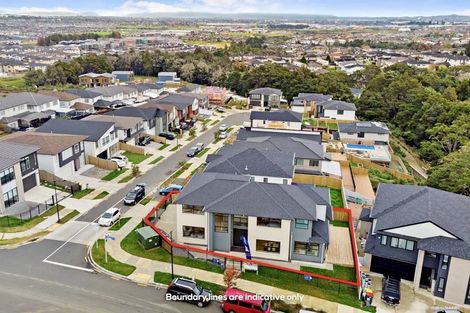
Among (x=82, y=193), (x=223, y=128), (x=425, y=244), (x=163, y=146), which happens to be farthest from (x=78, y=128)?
(x=425, y=244)

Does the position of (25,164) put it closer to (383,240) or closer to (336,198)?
(336,198)

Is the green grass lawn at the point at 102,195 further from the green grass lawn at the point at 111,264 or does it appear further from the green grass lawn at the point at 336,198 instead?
the green grass lawn at the point at 336,198

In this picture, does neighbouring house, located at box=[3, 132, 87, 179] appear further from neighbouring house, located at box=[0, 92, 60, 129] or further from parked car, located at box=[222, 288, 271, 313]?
parked car, located at box=[222, 288, 271, 313]

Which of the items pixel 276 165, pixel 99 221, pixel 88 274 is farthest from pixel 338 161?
pixel 88 274

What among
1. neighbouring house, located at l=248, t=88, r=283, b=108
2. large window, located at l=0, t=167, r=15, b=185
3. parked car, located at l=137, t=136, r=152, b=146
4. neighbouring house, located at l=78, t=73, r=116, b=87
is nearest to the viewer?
large window, located at l=0, t=167, r=15, b=185

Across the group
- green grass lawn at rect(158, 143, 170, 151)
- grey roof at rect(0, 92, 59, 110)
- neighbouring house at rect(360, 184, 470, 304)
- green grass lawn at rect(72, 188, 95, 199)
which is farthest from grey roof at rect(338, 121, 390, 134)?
grey roof at rect(0, 92, 59, 110)

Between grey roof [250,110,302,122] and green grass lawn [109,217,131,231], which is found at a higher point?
grey roof [250,110,302,122]

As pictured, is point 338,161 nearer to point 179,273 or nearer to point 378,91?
point 179,273
